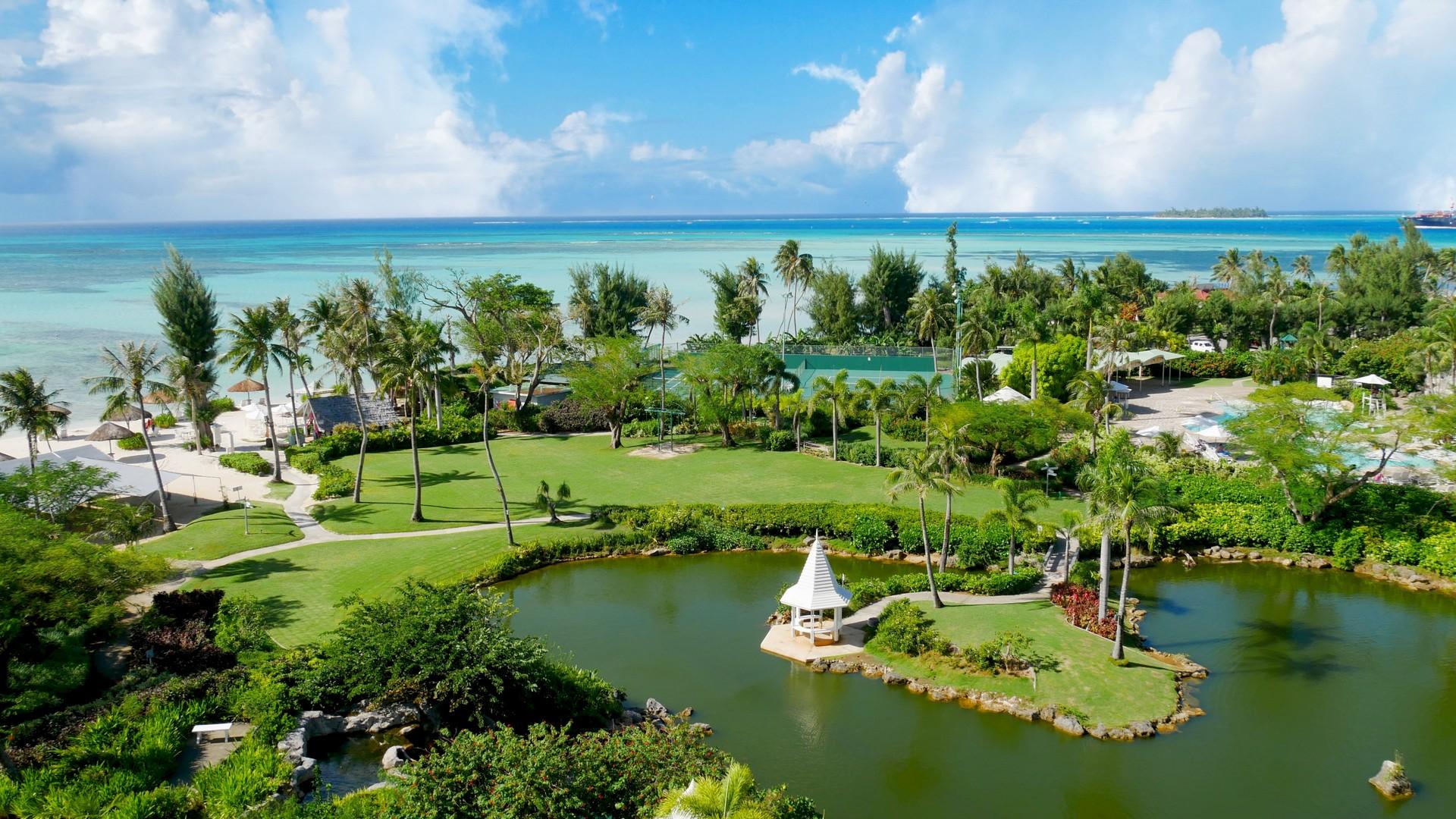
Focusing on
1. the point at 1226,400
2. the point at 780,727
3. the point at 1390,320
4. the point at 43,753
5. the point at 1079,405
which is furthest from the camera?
the point at 1390,320

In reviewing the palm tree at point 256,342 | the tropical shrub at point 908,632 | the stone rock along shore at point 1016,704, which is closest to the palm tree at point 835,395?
the tropical shrub at point 908,632

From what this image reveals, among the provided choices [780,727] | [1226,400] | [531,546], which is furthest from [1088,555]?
[1226,400]

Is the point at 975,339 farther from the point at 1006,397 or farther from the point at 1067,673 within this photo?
the point at 1067,673

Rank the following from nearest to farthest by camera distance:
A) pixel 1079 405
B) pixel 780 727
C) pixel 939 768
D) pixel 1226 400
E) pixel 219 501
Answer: pixel 939 768, pixel 780 727, pixel 219 501, pixel 1079 405, pixel 1226 400

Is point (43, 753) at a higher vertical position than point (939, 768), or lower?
higher

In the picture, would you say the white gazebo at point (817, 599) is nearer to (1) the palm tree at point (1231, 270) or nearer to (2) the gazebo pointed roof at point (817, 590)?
(2) the gazebo pointed roof at point (817, 590)

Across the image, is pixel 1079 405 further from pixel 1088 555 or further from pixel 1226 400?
pixel 1226 400

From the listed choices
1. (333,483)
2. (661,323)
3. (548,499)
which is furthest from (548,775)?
(661,323)
